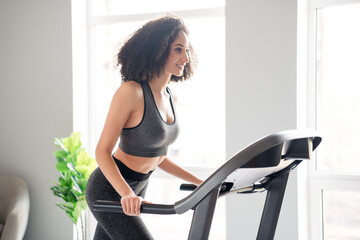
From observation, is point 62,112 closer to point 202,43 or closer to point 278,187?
point 202,43

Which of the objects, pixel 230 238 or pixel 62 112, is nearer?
pixel 230 238

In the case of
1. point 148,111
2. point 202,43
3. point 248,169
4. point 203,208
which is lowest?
point 203,208

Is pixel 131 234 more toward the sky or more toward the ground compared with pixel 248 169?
more toward the ground

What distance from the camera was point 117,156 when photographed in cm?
180

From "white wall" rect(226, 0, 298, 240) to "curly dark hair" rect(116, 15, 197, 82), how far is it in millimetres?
1185

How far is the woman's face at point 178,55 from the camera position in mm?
1736

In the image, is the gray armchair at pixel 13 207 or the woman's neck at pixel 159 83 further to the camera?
the gray armchair at pixel 13 207

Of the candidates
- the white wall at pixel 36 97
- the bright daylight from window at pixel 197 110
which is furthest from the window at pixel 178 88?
the white wall at pixel 36 97

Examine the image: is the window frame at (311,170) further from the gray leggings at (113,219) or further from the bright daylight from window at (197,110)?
the gray leggings at (113,219)

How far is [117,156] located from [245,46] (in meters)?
1.41

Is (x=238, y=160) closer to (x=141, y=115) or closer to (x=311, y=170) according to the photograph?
(x=141, y=115)

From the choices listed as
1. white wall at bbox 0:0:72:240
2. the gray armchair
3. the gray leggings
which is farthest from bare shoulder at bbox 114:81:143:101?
the gray armchair

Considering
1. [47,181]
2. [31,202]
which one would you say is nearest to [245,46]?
[47,181]

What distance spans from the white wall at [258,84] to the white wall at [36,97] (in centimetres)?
128
